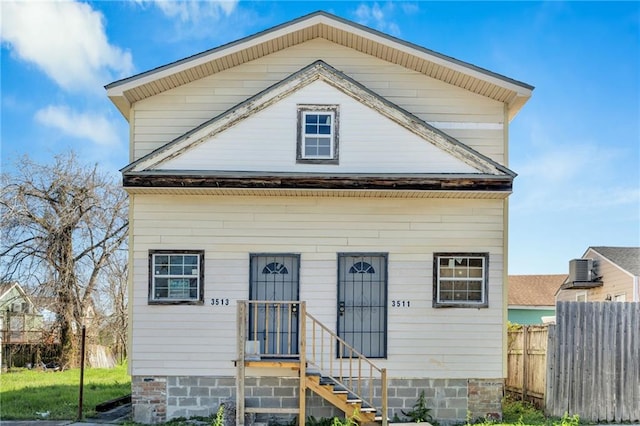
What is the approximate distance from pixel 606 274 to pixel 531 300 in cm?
994

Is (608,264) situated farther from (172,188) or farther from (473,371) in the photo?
(172,188)

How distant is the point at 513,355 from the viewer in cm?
1350

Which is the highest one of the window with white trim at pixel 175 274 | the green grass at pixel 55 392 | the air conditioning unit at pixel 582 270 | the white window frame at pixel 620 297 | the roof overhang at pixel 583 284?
the window with white trim at pixel 175 274

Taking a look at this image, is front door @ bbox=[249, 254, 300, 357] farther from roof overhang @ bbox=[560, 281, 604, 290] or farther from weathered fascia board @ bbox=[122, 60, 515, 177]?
roof overhang @ bbox=[560, 281, 604, 290]

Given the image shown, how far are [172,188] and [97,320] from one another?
602 inches

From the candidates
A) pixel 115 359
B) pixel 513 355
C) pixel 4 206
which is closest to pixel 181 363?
pixel 513 355

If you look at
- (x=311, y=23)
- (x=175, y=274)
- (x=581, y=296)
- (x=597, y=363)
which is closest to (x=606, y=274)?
(x=581, y=296)

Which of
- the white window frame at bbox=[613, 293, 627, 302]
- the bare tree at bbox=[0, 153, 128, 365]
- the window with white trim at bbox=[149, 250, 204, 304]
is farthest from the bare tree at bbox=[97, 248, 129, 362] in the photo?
the white window frame at bbox=[613, 293, 627, 302]

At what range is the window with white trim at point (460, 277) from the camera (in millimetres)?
11125

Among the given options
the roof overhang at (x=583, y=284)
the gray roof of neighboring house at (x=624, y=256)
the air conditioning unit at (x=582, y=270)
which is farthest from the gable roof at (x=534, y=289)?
the gray roof of neighboring house at (x=624, y=256)

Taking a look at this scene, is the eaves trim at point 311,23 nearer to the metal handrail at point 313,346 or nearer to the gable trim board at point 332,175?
the gable trim board at point 332,175

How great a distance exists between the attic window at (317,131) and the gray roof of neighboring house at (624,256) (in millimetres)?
16522

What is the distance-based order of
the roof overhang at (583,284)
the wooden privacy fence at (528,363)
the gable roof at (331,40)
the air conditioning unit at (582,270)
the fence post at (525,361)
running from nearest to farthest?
the gable roof at (331,40)
the wooden privacy fence at (528,363)
the fence post at (525,361)
the roof overhang at (583,284)
the air conditioning unit at (582,270)

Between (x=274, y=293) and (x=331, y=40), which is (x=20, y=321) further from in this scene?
(x=331, y=40)
